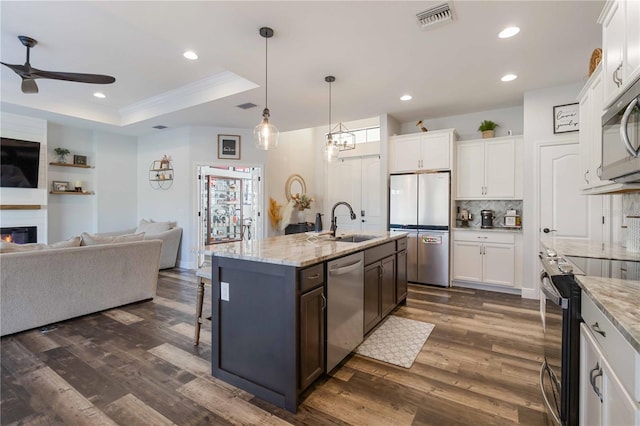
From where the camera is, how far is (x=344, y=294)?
232cm

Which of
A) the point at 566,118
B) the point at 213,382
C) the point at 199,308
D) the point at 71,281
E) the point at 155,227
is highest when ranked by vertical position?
the point at 566,118

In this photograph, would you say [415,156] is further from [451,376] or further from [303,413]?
[303,413]

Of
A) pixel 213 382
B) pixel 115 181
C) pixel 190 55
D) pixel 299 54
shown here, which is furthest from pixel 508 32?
pixel 115 181

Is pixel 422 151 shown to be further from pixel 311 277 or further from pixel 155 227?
pixel 155 227

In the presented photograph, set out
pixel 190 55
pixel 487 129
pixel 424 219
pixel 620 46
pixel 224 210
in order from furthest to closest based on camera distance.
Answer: pixel 224 210, pixel 424 219, pixel 487 129, pixel 190 55, pixel 620 46

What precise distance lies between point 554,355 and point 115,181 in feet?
24.8

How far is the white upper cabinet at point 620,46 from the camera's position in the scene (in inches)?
57.2

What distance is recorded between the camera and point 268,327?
1916 mm

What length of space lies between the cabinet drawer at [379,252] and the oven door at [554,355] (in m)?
1.30

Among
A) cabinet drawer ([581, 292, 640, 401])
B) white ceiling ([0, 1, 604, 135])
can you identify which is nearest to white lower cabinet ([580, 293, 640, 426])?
cabinet drawer ([581, 292, 640, 401])

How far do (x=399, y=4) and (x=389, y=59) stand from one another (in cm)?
83

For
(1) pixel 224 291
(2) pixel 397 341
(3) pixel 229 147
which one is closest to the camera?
(1) pixel 224 291

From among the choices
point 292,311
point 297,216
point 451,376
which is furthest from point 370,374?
point 297,216

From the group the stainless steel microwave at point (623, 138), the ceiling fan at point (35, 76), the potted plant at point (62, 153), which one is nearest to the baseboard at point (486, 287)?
the stainless steel microwave at point (623, 138)
